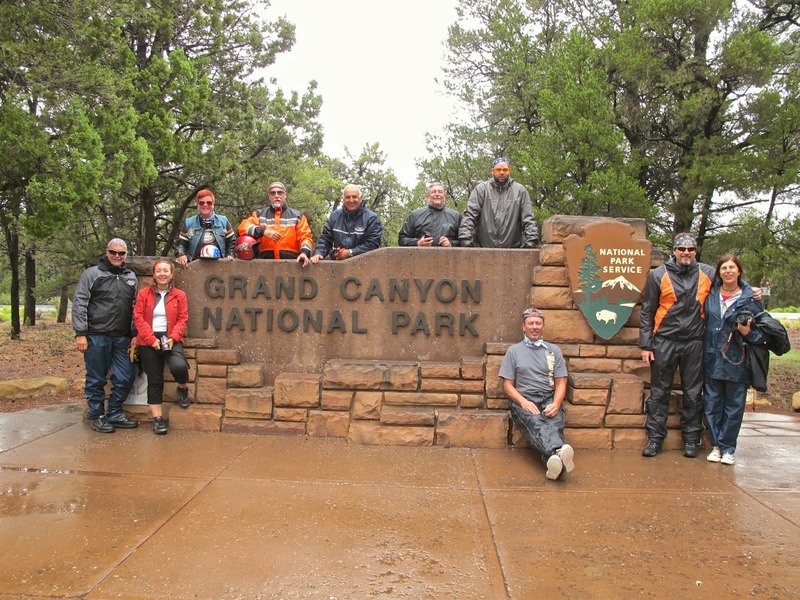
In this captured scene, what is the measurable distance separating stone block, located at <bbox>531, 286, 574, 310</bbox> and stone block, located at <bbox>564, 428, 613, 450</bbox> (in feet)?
3.55

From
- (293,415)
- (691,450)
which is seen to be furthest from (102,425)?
(691,450)

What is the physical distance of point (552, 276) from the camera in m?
5.14

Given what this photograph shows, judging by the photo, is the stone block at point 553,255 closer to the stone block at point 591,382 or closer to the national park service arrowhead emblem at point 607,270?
the national park service arrowhead emblem at point 607,270

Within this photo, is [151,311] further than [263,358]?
No

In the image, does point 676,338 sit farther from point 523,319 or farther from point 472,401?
point 472,401

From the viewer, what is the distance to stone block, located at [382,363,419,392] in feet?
16.4

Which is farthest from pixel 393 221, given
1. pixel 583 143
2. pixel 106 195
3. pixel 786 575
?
pixel 786 575

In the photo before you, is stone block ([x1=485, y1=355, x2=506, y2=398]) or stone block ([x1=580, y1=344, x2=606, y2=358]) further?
stone block ([x1=580, y1=344, x2=606, y2=358])

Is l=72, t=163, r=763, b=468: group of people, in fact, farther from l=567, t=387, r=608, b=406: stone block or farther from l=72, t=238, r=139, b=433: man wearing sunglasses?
l=567, t=387, r=608, b=406: stone block

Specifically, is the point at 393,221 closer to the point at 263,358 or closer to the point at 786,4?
the point at 786,4

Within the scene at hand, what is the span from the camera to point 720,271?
15.0 ft

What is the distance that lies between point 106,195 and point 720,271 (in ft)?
49.4

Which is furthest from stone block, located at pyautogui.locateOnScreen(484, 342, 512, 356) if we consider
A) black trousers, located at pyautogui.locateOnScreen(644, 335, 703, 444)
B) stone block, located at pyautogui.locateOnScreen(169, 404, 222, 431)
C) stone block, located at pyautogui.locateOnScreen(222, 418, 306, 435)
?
stone block, located at pyautogui.locateOnScreen(169, 404, 222, 431)

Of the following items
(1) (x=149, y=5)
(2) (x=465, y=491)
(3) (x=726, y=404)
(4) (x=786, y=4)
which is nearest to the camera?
(2) (x=465, y=491)
